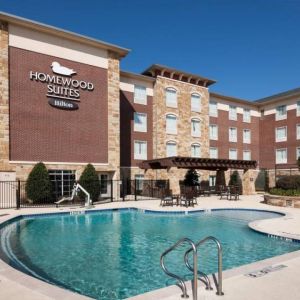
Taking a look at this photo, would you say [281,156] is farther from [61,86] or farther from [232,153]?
[61,86]

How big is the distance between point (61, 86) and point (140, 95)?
9.18 metres

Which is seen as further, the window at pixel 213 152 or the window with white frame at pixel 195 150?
the window at pixel 213 152

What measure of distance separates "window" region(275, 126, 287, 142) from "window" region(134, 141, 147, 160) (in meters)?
18.6

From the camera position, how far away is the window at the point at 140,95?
30269mm

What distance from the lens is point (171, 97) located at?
32.0 metres

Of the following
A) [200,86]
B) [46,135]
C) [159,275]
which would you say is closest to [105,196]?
[46,135]

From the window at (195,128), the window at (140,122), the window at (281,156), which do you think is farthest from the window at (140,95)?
the window at (281,156)

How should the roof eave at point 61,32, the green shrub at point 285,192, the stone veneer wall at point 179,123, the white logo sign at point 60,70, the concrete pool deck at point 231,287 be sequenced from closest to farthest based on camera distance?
A: the concrete pool deck at point 231,287 → the green shrub at point 285,192 → the roof eave at point 61,32 → the white logo sign at point 60,70 → the stone veneer wall at point 179,123

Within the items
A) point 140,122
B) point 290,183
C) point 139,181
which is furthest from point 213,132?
point 290,183

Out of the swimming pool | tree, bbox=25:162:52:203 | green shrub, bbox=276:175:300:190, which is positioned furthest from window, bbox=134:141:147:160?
the swimming pool

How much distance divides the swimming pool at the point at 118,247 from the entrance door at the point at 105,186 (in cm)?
908

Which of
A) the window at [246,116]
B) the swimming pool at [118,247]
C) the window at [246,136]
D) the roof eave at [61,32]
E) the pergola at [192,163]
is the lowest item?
the swimming pool at [118,247]

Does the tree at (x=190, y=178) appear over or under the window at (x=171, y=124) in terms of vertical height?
under

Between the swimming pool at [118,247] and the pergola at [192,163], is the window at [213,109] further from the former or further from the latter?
the swimming pool at [118,247]
